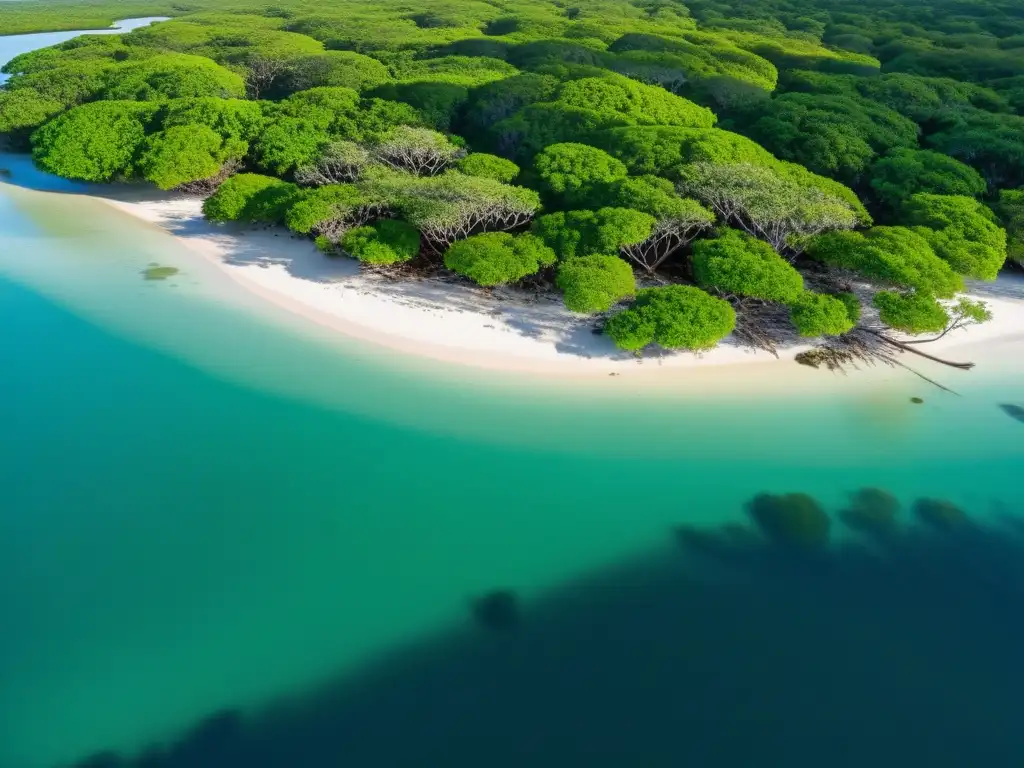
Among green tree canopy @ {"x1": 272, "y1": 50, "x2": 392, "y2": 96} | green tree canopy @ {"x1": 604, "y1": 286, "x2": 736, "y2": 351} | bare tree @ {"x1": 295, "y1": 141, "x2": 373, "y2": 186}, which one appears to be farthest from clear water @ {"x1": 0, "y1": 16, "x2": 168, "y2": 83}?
green tree canopy @ {"x1": 604, "y1": 286, "x2": 736, "y2": 351}

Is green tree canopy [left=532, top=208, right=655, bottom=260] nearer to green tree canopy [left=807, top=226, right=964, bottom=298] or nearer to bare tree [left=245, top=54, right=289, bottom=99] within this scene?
green tree canopy [left=807, top=226, right=964, bottom=298]

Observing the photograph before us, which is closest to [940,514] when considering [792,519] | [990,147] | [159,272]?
[792,519]

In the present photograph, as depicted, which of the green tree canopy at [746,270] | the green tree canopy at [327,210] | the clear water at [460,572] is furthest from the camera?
the green tree canopy at [327,210]

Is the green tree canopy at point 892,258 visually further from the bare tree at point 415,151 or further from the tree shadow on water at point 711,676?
the bare tree at point 415,151

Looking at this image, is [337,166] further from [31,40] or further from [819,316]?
[31,40]

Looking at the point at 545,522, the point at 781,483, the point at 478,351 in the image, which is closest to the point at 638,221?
the point at 478,351

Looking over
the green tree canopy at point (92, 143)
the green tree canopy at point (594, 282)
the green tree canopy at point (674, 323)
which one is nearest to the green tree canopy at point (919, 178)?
the green tree canopy at point (674, 323)
